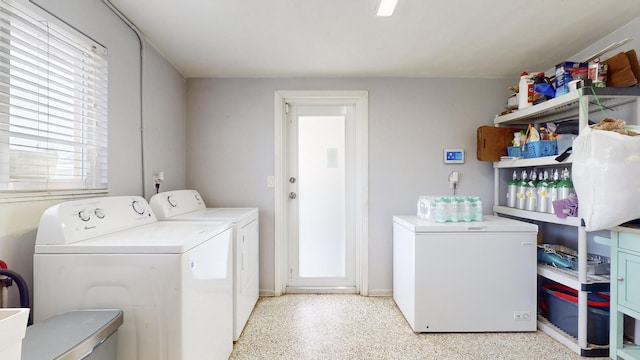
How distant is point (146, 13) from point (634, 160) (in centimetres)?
293

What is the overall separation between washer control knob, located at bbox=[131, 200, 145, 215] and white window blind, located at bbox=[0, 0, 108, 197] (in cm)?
20

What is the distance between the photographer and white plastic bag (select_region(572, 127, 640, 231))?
155cm

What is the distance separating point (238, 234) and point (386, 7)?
1.68 metres

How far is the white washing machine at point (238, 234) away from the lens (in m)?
1.99

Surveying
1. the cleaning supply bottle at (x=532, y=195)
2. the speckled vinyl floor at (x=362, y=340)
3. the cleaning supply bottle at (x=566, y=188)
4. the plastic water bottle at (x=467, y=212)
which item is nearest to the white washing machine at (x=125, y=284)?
the speckled vinyl floor at (x=362, y=340)

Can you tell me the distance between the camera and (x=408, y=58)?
2.42 m

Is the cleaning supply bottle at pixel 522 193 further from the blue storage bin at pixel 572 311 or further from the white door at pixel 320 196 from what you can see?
the white door at pixel 320 196

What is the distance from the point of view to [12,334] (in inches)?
26.4

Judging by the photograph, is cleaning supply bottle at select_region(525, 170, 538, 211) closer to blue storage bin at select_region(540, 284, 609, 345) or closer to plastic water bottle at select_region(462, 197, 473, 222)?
plastic water bottle at select_region(462, 197, 473, 222)

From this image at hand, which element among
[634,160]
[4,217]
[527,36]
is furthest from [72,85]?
[634,160]

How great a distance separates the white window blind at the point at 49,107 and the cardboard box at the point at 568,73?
294cm

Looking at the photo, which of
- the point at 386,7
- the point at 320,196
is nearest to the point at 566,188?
the point at 386,7

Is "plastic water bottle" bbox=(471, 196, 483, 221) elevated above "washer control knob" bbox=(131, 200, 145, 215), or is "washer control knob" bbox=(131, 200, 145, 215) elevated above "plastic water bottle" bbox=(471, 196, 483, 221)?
"washer control knob" bbox=(131, 200, 145, 215)

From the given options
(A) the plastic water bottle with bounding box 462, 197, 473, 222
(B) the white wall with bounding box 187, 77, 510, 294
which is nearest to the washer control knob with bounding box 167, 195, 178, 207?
(B) the white wall with bounding box 187, 77, 510, 294
